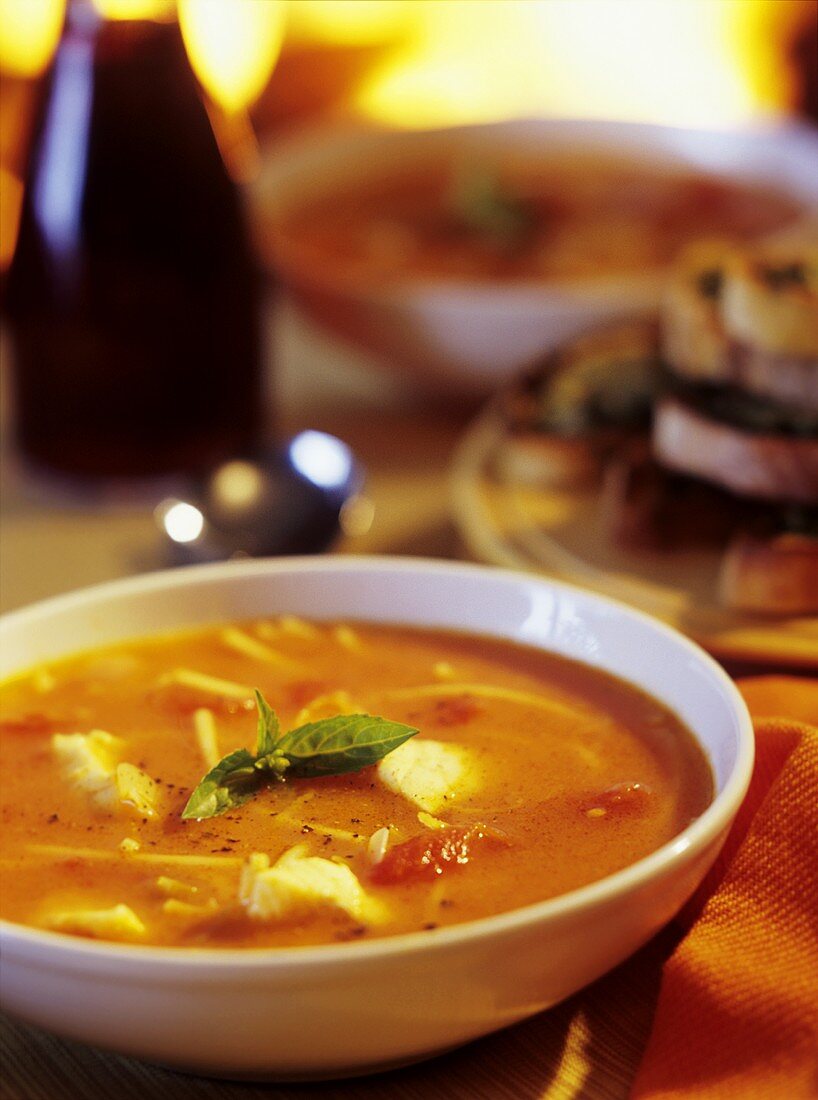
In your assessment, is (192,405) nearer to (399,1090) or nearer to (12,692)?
(12,692)

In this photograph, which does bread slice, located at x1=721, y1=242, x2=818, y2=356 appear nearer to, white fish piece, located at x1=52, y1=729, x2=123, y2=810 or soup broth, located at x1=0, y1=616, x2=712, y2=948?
soup broth, located at x1=0, y1=616, x2=712, y2=948

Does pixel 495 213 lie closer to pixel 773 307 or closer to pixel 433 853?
pixel 773 307

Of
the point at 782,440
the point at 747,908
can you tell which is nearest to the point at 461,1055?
the point at 747,908

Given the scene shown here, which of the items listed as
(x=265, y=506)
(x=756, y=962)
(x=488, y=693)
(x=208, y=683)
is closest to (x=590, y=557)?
(x=265, y=506)

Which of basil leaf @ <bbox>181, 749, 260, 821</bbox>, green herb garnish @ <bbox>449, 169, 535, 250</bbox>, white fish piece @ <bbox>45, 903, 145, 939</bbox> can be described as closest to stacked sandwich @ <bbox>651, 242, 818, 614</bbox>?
green herb garnish @ <bbox>449, 169, 535, 250</bbox>

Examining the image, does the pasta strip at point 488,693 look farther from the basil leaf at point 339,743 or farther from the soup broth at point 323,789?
the basil leaf at point 339,743
